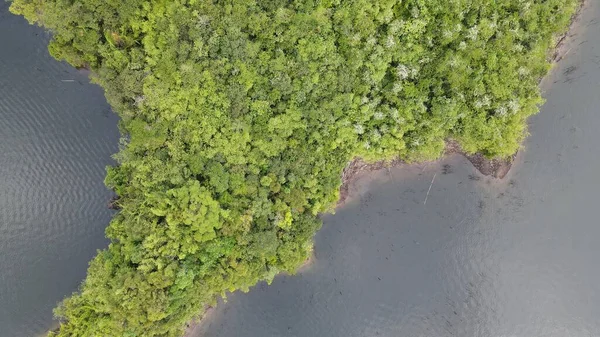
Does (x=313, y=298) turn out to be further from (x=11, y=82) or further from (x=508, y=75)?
(x=11, y=82)

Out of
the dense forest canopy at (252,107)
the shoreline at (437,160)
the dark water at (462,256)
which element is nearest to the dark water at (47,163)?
the shoreline at (437,160)

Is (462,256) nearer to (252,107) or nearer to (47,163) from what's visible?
(252,107)

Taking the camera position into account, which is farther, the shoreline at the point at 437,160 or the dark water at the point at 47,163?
the dark water at the point at 47,163

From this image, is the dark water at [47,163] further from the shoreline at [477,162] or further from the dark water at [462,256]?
the shoreline at [477,162]

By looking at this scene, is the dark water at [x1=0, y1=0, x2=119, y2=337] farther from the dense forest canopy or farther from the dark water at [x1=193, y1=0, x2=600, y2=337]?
the dark water at [x1=193, y1=0, x2=600, y2=337]

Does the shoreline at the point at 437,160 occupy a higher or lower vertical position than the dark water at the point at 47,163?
lower

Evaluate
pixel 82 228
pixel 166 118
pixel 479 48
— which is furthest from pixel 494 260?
pixel 82 228

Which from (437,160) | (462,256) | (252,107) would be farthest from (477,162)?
(252,107)
